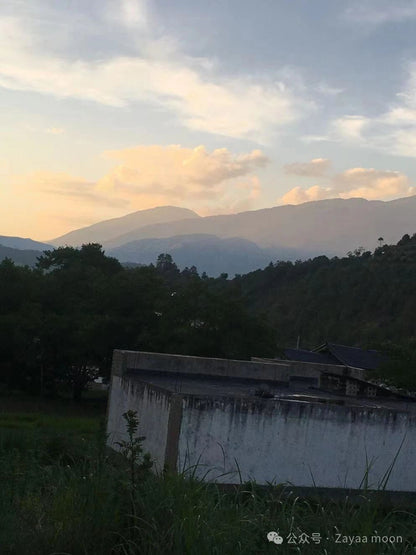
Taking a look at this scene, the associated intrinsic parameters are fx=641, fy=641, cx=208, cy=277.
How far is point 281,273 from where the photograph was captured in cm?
11494

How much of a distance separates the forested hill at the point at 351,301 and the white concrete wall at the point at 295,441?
50383 millimetres

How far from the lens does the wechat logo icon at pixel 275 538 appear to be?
4.95m

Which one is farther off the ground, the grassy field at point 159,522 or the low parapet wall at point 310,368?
the grassy field at point 159,522

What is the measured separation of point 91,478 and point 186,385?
64.3 feet

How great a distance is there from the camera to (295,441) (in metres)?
19.5

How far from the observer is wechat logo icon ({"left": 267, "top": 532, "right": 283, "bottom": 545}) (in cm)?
495

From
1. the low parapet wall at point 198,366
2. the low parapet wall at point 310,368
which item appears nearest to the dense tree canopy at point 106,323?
the low parapet wall at point 310,368

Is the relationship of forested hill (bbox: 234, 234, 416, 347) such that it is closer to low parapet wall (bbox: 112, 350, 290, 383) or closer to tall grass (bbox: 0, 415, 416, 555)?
low parapet wall (bbox: 112, 350, 290, 383)

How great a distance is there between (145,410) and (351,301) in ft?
227

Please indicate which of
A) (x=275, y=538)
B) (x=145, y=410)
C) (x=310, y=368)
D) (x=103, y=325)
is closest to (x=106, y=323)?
(x=103, y=325)

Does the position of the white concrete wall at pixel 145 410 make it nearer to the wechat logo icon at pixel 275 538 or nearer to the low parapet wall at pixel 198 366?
the low parapet wall at pixel 198 366

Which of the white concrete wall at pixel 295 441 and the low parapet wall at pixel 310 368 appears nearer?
the white concrete wall at pixel 295 441

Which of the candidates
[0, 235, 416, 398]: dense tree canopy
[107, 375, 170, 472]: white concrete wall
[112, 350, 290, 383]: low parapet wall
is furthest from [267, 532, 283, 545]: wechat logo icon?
[0, 235, 416, 398]: dense tree canopy

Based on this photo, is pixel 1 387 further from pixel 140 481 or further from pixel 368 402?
pixel 140 481
